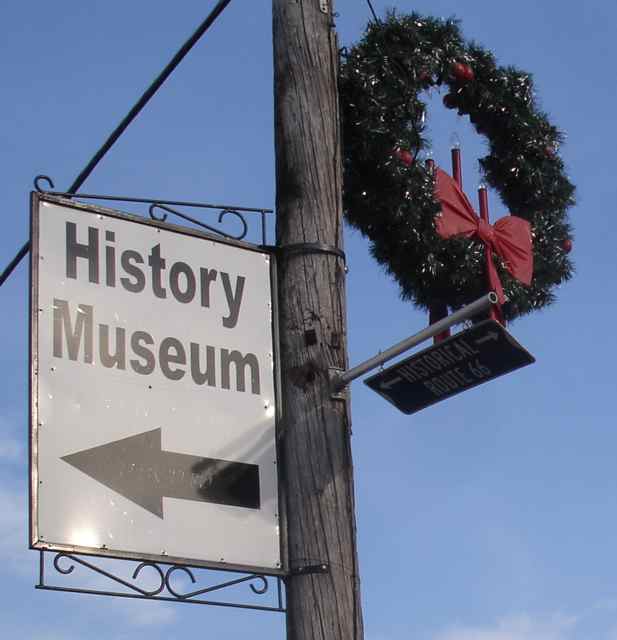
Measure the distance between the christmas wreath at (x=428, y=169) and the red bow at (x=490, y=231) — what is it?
1.5 inches

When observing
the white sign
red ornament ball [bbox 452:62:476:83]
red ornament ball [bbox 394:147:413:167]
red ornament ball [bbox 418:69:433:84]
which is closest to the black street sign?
→ the white sign

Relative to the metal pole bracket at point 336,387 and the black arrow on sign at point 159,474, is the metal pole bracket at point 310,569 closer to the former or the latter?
the black arrow on sign at point 159,474

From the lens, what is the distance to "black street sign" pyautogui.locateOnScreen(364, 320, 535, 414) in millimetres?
4742

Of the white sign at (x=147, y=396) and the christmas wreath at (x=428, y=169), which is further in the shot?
the christmas wreath at (x=428, y=169)

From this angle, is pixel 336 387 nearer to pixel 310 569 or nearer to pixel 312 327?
pixel 312 327

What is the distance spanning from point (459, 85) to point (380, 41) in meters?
0.72

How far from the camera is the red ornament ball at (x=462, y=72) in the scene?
686 cm

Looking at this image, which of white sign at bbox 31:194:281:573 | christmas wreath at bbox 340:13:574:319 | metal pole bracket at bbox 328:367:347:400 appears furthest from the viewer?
A: christmas wreath at bbox 340:13:574:319

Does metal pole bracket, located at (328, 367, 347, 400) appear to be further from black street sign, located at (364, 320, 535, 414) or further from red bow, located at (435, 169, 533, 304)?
red bow, located at (435, 169, 533, 304)

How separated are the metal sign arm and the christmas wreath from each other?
119cm

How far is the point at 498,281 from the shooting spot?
647 cm

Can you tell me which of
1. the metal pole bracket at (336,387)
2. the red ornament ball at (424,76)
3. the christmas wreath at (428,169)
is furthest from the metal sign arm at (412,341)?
the red ornament ball at (424,76)

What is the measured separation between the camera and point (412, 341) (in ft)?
16.3

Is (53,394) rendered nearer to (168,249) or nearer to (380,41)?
(168,249)
